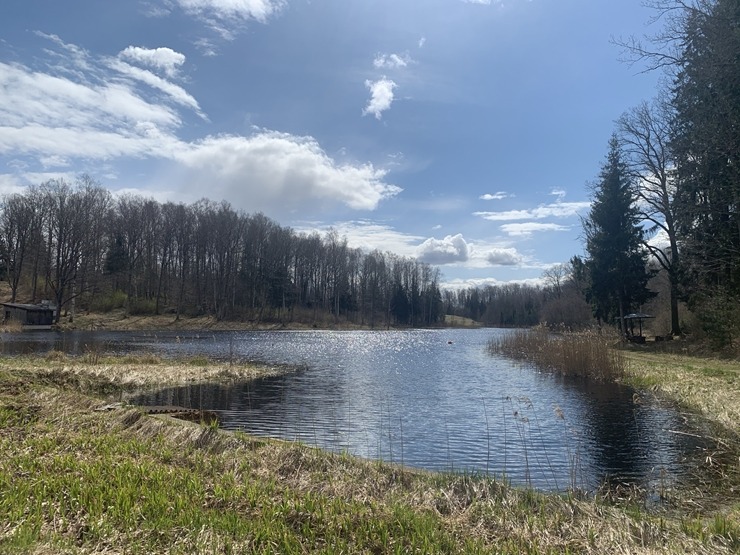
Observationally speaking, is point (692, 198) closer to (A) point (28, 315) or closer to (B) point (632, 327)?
(B) point (632, 327)

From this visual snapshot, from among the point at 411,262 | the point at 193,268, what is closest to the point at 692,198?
the point at 193,268

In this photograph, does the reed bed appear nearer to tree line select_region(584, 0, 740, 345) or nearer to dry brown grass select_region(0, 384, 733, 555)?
tree line select_region(584, 0, 740, 345)

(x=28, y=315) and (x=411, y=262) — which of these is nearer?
(x=28, y=315)

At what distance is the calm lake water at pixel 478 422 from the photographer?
9.02 meters

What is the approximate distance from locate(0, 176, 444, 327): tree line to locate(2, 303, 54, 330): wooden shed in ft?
20.0

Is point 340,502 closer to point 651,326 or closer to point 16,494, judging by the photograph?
point 16,494

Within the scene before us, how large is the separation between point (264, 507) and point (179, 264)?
252 feet

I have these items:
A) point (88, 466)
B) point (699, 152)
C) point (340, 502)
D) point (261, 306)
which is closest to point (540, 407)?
point (699, 152)

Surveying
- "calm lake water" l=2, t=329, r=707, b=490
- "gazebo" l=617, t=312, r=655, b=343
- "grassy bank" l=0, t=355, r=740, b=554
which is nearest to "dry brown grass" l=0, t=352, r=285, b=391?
"calm lake water" l=2, t=329, r=707, b=490

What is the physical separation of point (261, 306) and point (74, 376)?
6382 centimetres

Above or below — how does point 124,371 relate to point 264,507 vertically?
below

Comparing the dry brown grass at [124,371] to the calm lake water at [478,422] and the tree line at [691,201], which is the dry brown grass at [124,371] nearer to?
the calm lake water at [478,422]

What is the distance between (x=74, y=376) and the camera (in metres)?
14.2

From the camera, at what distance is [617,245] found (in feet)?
116
